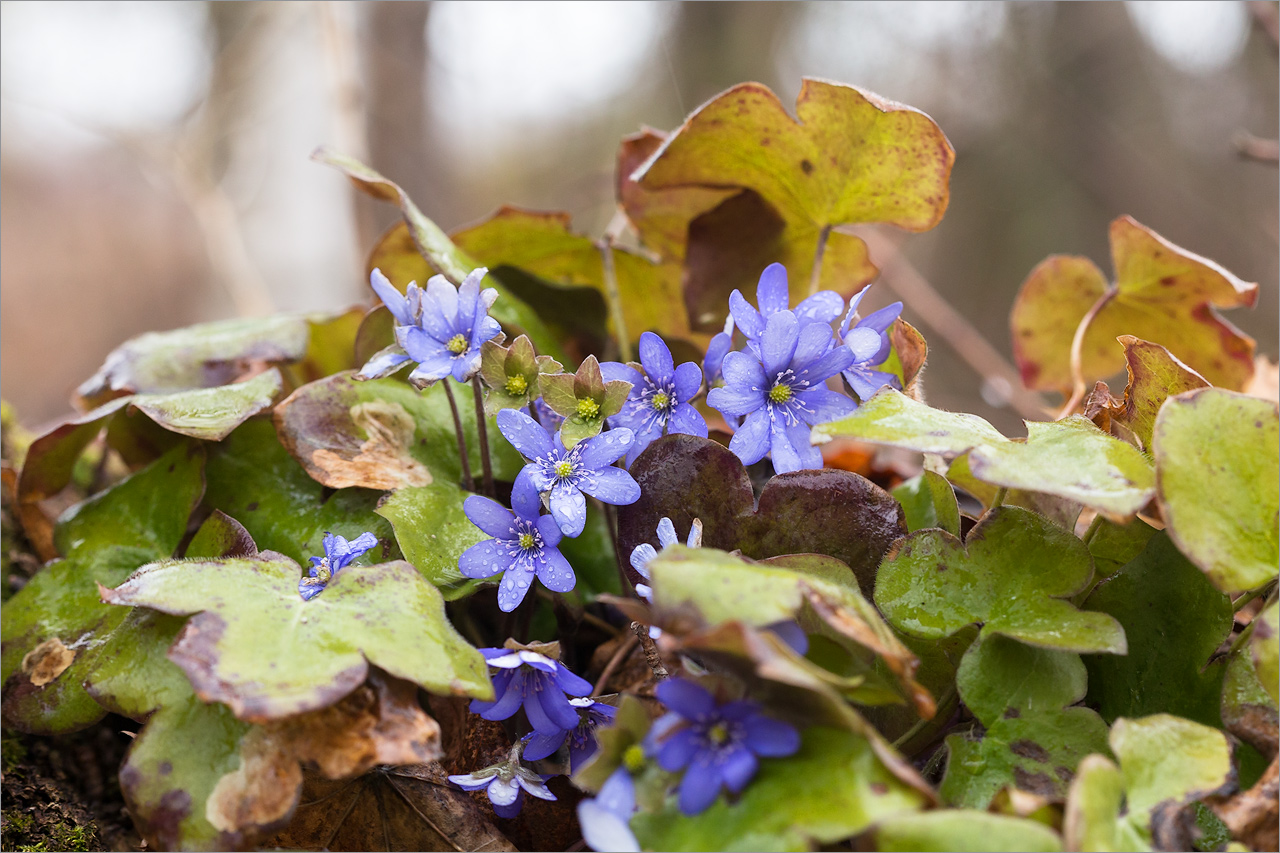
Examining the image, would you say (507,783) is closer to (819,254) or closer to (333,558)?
(333,558)

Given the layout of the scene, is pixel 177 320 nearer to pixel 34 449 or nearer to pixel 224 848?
pixel 34 449

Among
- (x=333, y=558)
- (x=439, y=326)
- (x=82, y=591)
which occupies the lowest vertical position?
(x=82, y=591)

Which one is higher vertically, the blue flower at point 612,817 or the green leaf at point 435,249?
the green leaf at point 435,249

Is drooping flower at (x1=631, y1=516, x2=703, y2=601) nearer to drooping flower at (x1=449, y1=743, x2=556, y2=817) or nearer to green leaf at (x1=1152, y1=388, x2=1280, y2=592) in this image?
drooping flower at (x1=449, y1=743, x2=556, y2=817)

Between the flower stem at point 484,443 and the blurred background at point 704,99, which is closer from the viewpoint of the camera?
the flower stem at point 484,443

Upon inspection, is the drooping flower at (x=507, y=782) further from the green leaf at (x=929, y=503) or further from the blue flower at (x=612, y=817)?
the green leaf at (x=929, y=503)

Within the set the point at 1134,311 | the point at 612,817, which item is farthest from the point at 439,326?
the point at 1134,311

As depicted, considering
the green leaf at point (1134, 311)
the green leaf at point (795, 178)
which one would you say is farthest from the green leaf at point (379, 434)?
the green leaf at point (1134, 311)

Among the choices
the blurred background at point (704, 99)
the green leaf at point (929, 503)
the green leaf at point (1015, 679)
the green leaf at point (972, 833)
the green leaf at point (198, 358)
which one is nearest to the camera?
the green leaf at point (972, 833)
